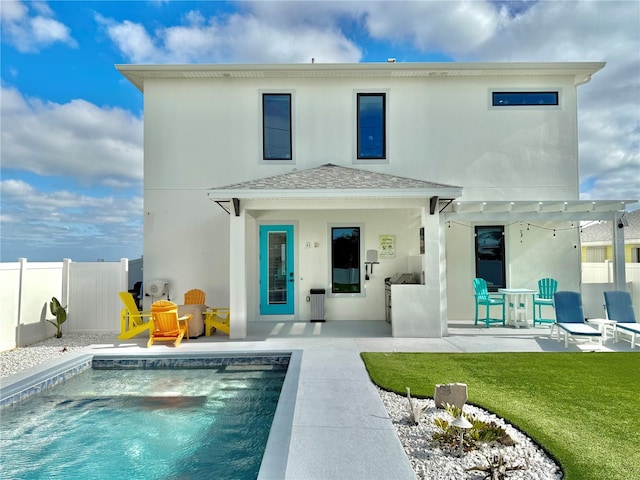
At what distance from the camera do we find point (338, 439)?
388cm

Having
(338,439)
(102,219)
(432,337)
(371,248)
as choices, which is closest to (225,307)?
(371,248)

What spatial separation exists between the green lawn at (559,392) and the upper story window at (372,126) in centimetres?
653

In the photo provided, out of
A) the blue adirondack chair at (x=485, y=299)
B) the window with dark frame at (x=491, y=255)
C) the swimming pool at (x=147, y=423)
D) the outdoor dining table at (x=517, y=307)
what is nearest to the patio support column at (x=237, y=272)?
the swimming pool at (x=147, y=423)

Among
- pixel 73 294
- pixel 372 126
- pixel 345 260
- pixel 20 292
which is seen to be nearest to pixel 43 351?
pixel 20 292

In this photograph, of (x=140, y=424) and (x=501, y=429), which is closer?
(x=501, y=429)

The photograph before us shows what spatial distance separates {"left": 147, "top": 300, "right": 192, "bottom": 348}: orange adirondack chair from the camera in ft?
27.7

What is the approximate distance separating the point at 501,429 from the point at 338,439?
1.69 metres

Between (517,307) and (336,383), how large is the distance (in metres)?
6.94

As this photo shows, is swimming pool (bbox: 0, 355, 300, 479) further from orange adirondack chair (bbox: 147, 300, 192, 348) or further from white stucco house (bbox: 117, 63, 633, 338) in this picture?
white stucco house (bbox: 117, 63, 633, 338)

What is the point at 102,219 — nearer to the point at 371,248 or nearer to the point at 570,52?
the point at 371,248

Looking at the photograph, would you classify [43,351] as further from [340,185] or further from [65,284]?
[340,185]

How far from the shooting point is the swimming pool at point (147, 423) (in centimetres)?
414

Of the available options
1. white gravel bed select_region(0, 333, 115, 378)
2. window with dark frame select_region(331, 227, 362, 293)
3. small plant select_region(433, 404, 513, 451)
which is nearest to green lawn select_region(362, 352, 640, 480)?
small plant select_region(433, 404, 513, 451)

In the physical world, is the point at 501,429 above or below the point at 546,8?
below
